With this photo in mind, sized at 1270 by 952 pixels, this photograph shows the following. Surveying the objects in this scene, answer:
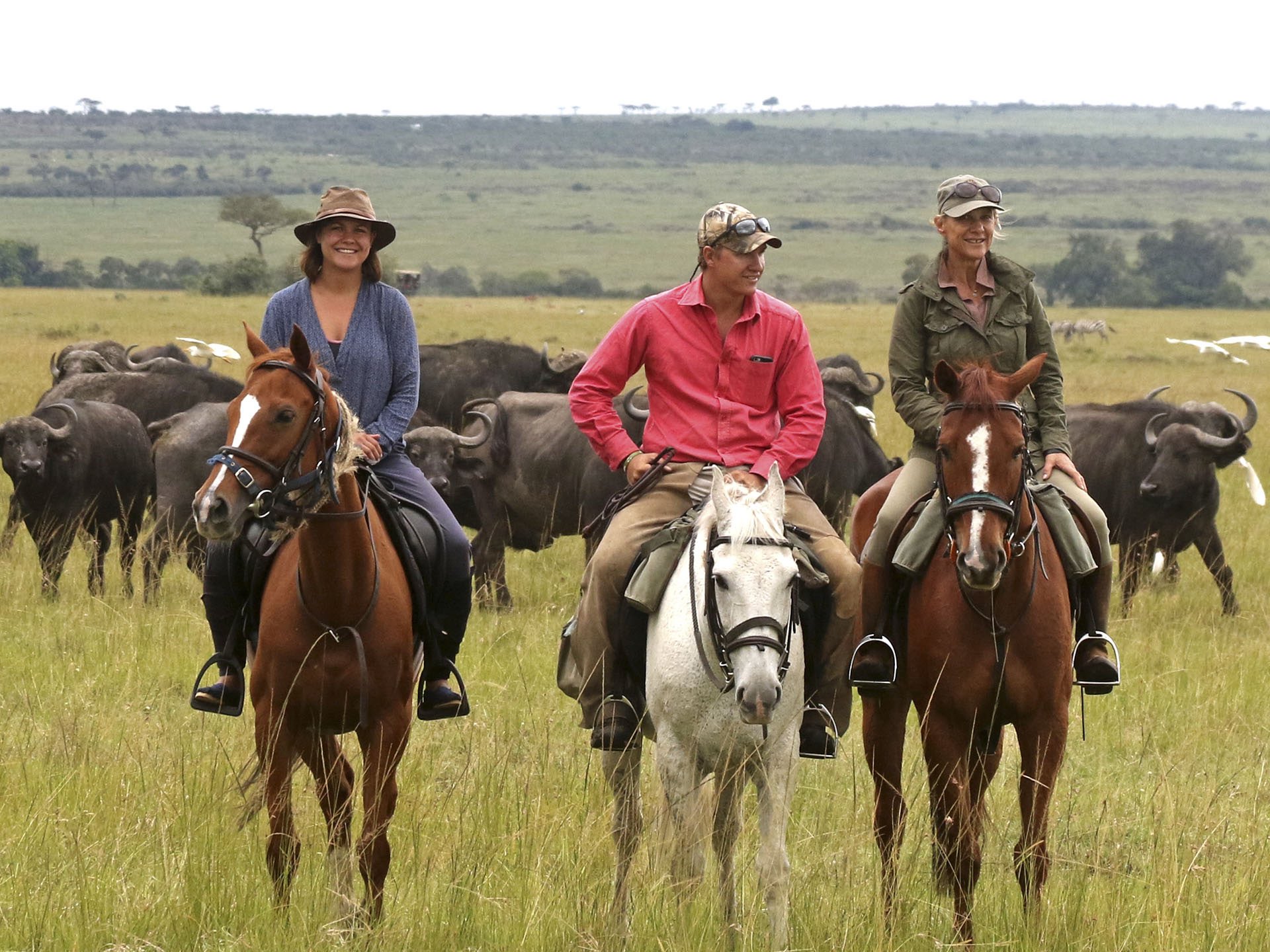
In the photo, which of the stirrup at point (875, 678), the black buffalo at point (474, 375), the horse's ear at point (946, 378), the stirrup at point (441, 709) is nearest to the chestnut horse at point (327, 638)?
the stirrup at point (441, 709)

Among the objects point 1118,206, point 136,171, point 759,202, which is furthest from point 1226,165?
point 136,171

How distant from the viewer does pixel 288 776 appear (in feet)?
17.5

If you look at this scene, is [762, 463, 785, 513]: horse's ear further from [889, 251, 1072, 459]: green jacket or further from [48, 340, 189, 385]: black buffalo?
[48, 340, 189, 385]: black buffalo

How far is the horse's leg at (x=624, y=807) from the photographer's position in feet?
17.2

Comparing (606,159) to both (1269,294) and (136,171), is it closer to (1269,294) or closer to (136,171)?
(136,171)

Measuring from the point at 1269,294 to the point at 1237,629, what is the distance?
87.5m

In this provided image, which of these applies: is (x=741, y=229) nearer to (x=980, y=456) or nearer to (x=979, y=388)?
(x=979, y=388)

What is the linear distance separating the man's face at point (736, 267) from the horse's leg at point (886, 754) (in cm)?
164

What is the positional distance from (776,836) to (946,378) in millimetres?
1676

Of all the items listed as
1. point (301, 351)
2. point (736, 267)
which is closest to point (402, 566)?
point (301, 351)

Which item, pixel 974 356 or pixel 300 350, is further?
pixel 974 356

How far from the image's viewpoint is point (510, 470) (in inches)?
515

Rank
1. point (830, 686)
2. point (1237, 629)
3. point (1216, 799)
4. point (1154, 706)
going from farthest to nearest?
point (1237, 629) → point (1154, 706) → point (1216, 799) → point (830, 686)

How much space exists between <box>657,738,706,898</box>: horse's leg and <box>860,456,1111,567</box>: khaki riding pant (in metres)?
1.25
